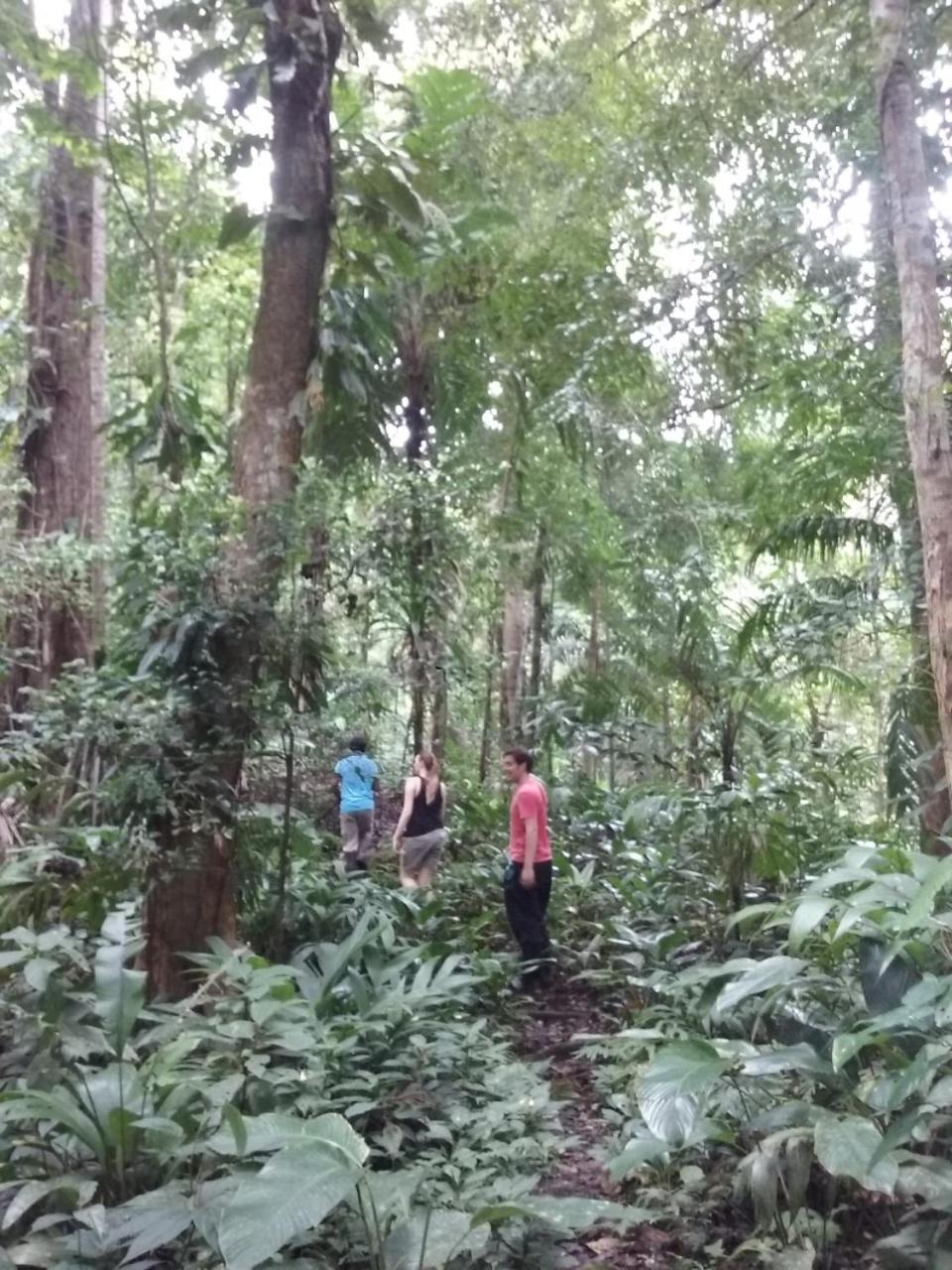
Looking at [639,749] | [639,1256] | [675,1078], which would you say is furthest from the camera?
[639,749]

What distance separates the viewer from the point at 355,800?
8.85 meters

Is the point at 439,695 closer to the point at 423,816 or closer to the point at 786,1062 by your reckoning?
the point at 423,816

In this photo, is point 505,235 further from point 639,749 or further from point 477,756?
point 477,756

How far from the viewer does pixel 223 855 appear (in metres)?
5.29

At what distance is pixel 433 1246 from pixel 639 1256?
2.74ft

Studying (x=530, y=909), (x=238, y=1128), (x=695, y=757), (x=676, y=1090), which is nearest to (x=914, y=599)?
(x=530, y=909)

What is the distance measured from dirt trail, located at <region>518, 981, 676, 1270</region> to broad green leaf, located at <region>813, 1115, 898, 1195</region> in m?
0.75

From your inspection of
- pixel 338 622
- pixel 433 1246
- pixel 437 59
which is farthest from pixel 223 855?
pixel 437 59

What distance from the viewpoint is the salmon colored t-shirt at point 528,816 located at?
662cm

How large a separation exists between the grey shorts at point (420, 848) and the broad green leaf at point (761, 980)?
4.72m

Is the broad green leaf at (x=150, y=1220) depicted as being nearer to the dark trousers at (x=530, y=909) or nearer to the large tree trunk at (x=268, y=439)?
the large tree trunk at (x=268, y=439)

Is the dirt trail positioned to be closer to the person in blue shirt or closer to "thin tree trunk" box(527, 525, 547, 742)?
the person in blue shirt

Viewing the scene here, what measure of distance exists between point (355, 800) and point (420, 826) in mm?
829

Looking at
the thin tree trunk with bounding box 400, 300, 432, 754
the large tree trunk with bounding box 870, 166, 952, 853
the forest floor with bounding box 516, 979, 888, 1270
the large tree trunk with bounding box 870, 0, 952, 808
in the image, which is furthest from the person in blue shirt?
the large tree trunk with bounding box 870, 0, 952, 808
